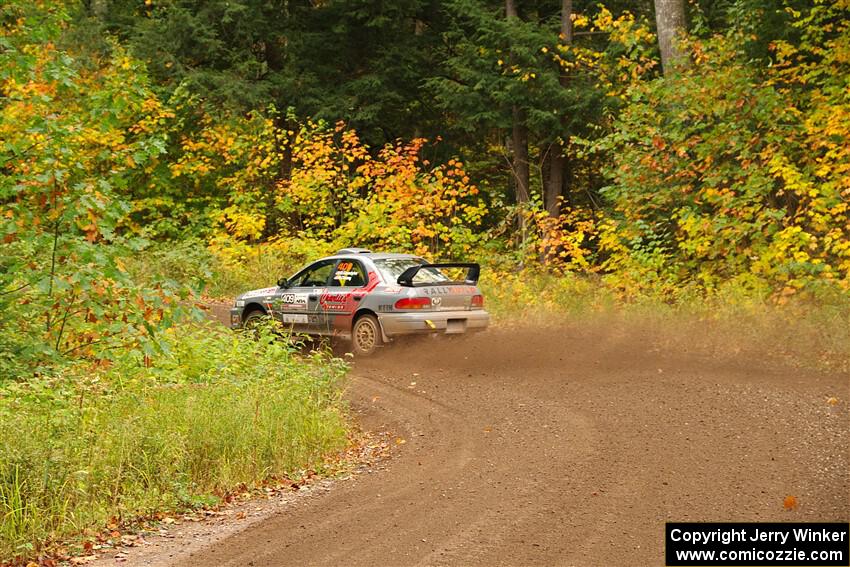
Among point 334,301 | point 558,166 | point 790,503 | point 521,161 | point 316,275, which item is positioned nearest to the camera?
point 790,503

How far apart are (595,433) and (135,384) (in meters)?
4.85

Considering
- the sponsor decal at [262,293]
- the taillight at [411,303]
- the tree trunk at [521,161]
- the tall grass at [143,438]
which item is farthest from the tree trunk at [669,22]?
the tall grass at [143,438]

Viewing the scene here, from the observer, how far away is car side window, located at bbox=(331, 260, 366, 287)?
51.9ft

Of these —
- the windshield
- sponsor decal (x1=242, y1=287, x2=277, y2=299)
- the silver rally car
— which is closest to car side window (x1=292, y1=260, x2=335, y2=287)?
the silver rally car

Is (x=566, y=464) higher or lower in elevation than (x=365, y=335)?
lower

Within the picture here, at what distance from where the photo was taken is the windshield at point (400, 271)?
615 inches

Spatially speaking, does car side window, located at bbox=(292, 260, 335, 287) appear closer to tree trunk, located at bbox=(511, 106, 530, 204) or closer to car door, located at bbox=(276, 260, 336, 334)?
car door, located at bbox=(276, 260, 336, 334)

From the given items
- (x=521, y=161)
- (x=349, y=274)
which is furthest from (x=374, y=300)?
(x=521, y=161)

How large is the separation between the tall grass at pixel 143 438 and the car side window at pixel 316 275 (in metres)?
5.25

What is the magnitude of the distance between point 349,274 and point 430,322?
1.83 m

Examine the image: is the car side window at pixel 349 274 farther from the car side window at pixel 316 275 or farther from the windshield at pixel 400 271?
the windshield at pixel 400 271

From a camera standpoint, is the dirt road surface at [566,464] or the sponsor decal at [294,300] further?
the sponsor decal at [294,300]

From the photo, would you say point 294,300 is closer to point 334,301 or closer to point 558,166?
point 334,301

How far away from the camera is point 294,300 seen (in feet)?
54.6
